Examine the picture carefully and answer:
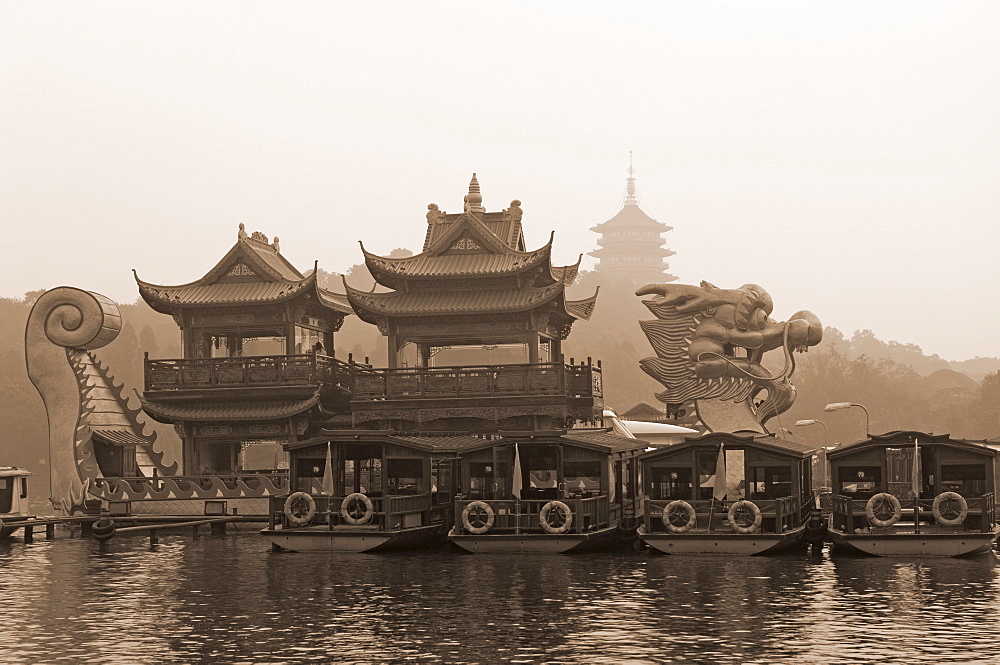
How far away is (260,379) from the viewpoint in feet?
159

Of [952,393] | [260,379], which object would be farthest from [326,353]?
[952,393]

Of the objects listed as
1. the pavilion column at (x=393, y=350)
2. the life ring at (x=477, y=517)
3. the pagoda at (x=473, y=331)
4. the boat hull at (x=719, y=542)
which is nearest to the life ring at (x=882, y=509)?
the boat hull at (x=719, y=542)

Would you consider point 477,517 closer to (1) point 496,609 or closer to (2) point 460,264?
(1) point 496,609

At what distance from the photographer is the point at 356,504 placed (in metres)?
36.0

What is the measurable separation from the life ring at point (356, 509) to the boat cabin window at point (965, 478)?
1540 centimetres

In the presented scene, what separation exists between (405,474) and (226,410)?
12.5m

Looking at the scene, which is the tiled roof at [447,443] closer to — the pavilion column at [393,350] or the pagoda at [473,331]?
the pagoda at [473,331]

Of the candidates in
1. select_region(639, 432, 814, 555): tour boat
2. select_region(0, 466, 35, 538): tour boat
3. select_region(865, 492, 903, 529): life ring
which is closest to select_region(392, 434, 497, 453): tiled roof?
select_region(639, 432, 814, 555): tour boat

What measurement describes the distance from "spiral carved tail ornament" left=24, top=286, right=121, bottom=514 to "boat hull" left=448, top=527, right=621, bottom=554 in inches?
756

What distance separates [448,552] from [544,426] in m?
11.9

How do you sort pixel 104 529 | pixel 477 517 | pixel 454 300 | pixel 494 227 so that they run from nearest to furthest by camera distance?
pixel 477 517, pixel 104 529, pixel 454 300, pixel 494 227

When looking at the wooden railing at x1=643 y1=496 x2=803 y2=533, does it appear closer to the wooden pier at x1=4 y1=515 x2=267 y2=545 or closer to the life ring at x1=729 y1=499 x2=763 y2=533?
the life ring at x1=729 y1=499 x2=763 y2=533

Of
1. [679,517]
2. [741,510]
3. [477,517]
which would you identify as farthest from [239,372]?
[741,510]

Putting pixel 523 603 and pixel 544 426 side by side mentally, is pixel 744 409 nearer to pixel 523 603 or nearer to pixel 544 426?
pixel 544 426
